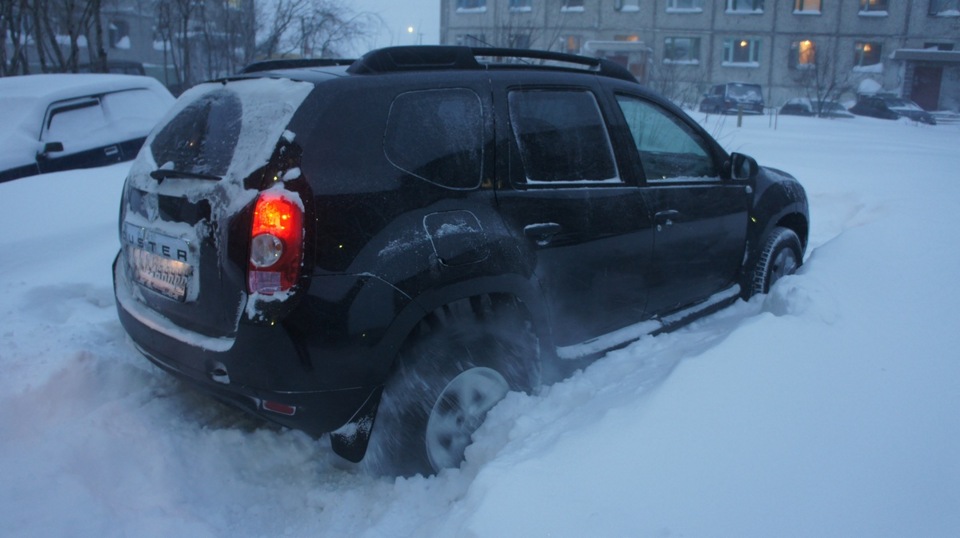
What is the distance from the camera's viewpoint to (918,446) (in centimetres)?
242

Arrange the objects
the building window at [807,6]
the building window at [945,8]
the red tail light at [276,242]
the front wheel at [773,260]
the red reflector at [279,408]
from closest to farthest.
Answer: the red tail light at [276,242] < the red reflector at [279,408] < the front wheel at [773,260] < the building window at [945,8] < the building window at [807,6]

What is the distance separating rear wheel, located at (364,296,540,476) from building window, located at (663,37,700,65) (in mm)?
41516

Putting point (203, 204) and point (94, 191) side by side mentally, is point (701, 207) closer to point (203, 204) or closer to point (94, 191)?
point (203, 204)

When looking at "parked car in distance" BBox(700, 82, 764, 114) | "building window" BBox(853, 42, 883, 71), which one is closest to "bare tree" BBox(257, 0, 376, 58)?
"parked car in distance" BBox(700, 82, 764, 114)

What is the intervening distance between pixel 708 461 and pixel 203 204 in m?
1.98

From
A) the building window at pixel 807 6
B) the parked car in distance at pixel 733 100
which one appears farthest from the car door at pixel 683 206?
the building window at pixel 807 6

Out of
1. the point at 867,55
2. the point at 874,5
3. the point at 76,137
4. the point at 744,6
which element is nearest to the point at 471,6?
the point at 744,6

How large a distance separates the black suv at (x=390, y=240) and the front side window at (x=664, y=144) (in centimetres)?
12


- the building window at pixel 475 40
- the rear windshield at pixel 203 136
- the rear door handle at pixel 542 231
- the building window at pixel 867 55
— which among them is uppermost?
the building window at pixel 867 55

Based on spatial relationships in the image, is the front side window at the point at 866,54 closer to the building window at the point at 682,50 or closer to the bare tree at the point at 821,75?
the bare tree at the point at 821,75

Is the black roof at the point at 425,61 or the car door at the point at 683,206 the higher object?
the black roof at the point at 425,61

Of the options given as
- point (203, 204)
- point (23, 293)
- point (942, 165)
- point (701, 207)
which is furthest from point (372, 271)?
point (942, 165)

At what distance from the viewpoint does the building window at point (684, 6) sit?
40719 millimetres

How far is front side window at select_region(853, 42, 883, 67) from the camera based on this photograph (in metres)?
40.8
